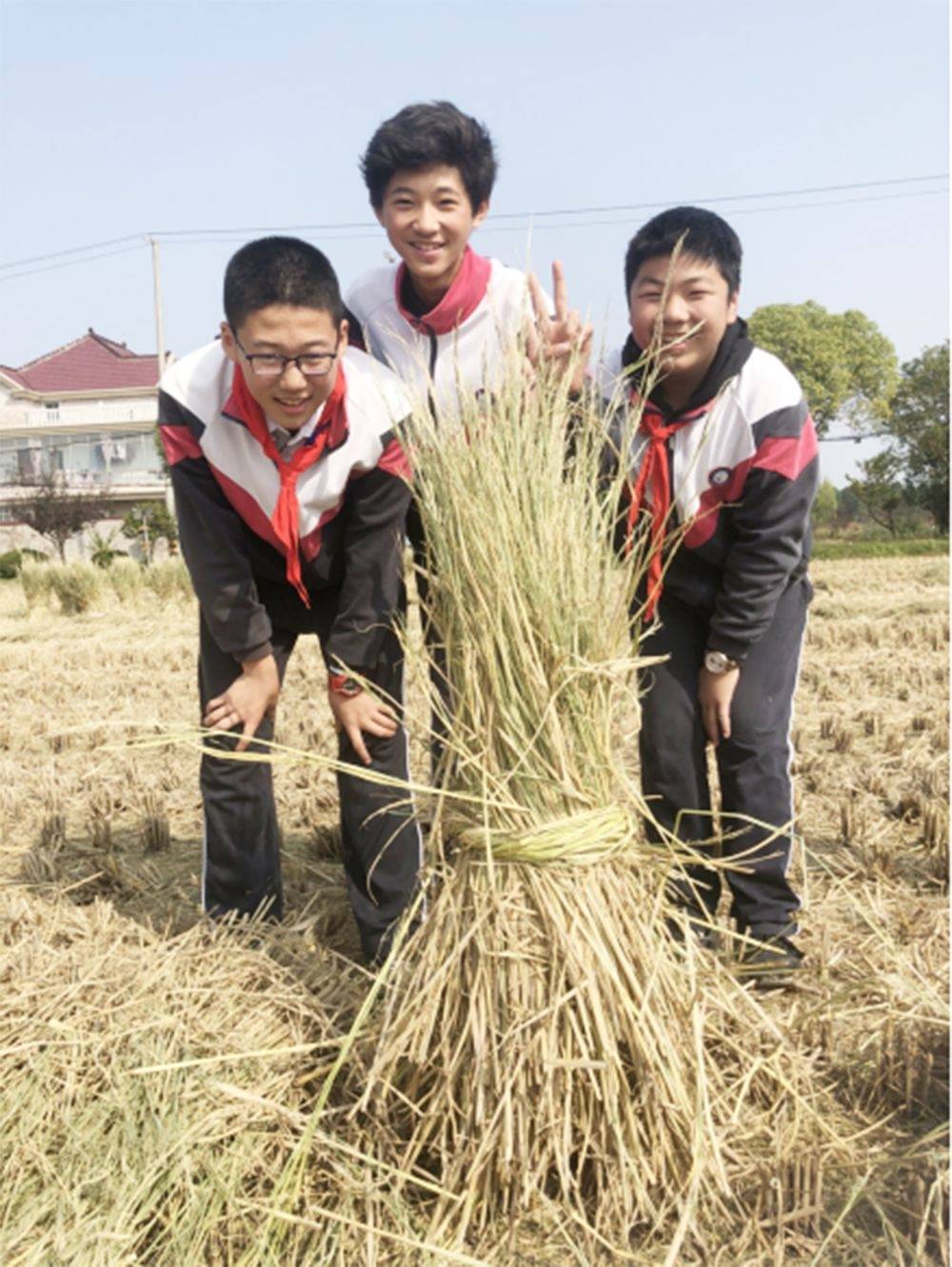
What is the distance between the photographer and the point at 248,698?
2781mm

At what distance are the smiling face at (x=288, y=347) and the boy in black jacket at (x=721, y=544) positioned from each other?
60cm

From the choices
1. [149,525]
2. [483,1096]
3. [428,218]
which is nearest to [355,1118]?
[483,1096]

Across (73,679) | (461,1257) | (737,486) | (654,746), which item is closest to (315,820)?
(654,746)

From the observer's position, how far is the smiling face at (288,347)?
7.97ft

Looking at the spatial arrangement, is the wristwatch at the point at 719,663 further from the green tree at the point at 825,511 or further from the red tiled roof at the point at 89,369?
the red tiled roof at the point at 89,369

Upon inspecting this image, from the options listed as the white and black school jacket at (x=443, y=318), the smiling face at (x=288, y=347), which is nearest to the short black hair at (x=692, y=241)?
the white and black school jacket at (x=443, y=318)

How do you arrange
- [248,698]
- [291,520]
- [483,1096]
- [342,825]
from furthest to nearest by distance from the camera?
[342,825] < [248,698] < [291,520] < [483,1096]

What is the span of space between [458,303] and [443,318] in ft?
0.16

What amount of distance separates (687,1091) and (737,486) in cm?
131

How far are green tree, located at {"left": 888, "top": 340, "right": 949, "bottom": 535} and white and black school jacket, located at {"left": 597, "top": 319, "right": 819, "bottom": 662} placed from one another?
101 feet

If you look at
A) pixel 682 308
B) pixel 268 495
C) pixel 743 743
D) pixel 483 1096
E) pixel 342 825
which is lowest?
pixel 483 1096

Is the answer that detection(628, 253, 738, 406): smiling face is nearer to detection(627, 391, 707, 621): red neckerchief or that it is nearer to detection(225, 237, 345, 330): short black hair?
detection(627, 391, 707, 621): red neckerchief

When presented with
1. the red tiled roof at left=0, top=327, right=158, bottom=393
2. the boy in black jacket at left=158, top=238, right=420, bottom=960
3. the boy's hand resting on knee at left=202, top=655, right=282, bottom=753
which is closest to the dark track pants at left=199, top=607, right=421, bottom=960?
the boy in black jacket at left=158, top=238, right=420, bottom=960

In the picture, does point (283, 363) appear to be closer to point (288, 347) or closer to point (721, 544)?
point (288, 347)
